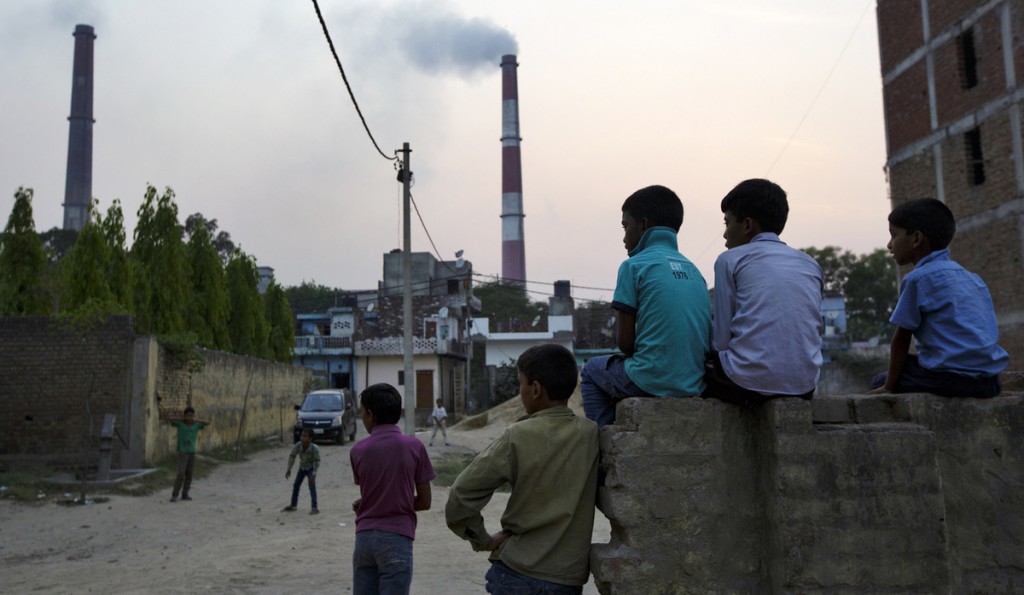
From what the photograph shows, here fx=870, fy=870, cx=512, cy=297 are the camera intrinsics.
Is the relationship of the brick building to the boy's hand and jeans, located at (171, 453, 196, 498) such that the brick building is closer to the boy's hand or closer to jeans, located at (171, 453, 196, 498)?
jeans, located at (171, 453, 196, 498)

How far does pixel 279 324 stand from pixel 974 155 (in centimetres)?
2866

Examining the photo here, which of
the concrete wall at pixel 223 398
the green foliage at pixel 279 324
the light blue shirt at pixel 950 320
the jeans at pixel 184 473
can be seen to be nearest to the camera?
the light blue shirt at pixel 950 320

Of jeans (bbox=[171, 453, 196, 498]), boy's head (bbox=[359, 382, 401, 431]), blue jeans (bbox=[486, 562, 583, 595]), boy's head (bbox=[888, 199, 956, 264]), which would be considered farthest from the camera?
jeans (bbox=[171, 453, 196, 498])

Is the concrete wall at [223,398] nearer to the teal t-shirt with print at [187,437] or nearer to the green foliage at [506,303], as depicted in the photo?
the teal t-shirt with print at [187,437]

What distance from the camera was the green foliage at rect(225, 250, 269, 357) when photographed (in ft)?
106

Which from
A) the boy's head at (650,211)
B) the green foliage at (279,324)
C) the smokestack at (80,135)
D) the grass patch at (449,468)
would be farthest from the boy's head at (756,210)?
the smokestack at (80,135)

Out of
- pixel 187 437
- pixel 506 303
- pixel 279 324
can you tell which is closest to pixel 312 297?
pixel 506 303

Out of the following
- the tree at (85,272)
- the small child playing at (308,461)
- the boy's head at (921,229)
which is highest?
the tree at (85,272)

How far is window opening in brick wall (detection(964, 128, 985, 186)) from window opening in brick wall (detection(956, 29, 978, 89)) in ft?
4.27

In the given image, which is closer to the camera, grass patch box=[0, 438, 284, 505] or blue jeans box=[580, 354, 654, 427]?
blue jeans box=[580, 354, 654, 427]

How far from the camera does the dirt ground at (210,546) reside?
27.6ft

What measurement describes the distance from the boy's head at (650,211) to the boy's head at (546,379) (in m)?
0.74

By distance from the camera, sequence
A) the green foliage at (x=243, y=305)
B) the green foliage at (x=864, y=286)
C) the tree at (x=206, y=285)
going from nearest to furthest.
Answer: the tree at (x=206, y=285)
the green foliage at (x=243, y=305)
the green foliage at (x=864, y=286)

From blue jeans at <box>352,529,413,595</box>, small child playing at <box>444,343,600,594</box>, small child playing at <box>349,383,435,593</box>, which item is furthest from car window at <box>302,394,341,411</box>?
small child playing at <box>444,343,600,594</box>
